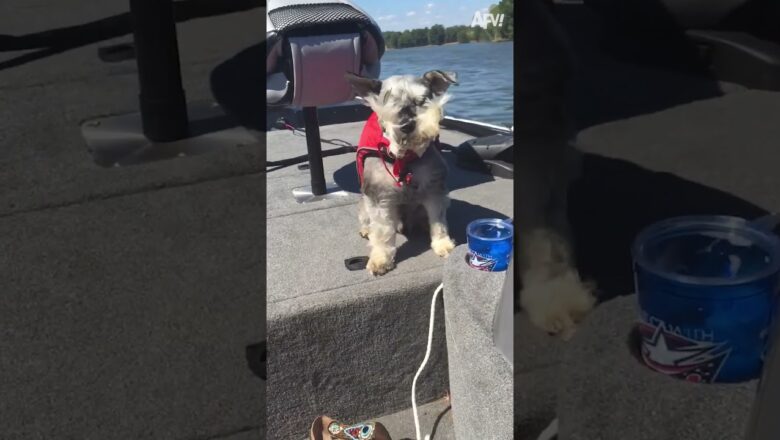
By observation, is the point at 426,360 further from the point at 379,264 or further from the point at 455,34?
the point at 455,34

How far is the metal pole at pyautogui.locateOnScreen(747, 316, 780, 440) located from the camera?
449mm

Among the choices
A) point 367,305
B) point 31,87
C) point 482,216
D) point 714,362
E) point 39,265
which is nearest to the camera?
point 714,362

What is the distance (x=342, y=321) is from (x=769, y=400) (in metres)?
1.15

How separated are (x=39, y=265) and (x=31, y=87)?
0.24m

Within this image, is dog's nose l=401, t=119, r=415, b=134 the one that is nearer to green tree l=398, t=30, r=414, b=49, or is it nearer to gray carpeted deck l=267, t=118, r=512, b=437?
gray carpeted deck l=267, t=118, r=512, b=437

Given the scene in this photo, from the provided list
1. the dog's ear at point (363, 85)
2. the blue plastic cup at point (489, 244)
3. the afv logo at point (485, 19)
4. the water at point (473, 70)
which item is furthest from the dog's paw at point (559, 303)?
the blue plastic cup at point (489, 244)

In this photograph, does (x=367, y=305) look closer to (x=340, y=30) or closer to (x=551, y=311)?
(x=340, y=30)

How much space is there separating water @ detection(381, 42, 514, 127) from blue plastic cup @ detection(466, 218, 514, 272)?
34 cm

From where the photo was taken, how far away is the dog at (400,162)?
39.5 inches

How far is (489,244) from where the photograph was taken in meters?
1.27

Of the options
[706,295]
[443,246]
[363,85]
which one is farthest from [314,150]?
[706,295]

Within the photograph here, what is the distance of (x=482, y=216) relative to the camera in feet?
4.05

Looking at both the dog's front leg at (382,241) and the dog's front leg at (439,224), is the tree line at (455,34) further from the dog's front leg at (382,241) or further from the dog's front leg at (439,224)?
the dog's front leg at (382,241)

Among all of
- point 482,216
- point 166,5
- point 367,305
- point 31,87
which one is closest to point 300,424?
point 367,305
